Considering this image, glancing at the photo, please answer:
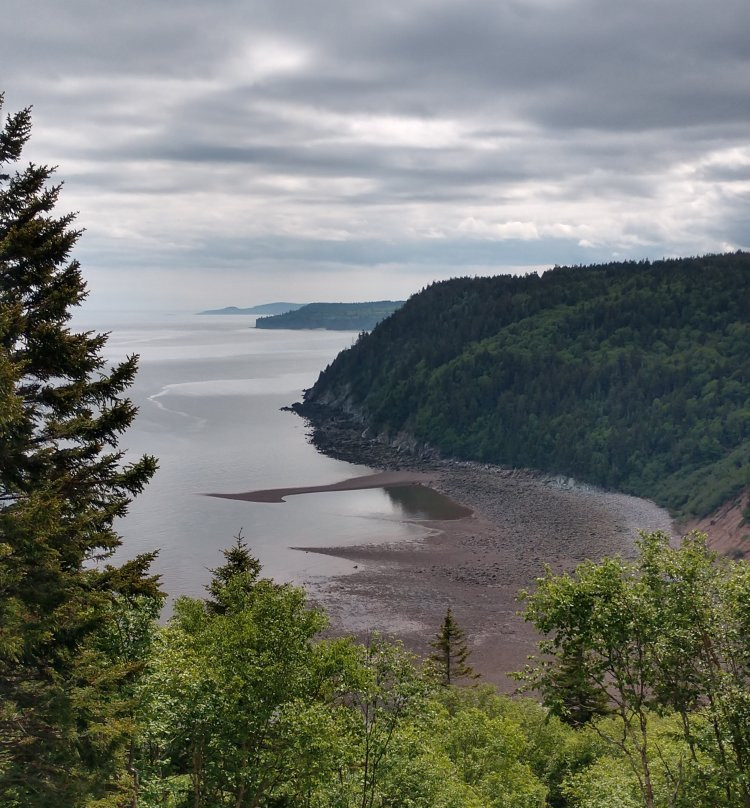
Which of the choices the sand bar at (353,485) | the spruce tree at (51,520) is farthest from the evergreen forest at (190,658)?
the sand bar at (353,485)

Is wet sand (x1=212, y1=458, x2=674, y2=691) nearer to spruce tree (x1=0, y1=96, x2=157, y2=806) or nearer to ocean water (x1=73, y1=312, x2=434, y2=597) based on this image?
ocean water (x1=73, y1=312, x2=434, y2=597)

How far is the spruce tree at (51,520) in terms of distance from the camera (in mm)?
11875

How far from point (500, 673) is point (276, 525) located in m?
43.9

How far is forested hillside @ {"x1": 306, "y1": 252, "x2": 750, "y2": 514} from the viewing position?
125 metres

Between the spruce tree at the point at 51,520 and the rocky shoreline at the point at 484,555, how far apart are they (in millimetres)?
34150

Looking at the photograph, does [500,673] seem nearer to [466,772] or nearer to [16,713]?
[466,772]

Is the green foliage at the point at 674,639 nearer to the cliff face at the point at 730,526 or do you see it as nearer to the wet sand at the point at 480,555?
the wet sand at the point at 480,555

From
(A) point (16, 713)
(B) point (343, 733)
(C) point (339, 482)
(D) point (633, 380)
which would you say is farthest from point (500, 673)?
(D) point (633, 380)

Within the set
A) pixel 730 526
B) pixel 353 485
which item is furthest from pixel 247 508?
pixel 730 526

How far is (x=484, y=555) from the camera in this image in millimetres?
82188

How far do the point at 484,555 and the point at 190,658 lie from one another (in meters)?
67.8

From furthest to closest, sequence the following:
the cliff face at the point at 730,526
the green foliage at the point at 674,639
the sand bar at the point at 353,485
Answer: the sand bar at the point at 353,485 → the cliff face at the point at 730,526 → the green foliage at the point at 674,639

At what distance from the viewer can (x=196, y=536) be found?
8431 centimetres

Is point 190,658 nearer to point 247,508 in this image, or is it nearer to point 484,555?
point 484,555
